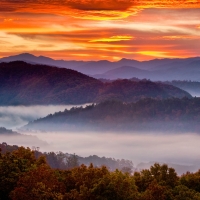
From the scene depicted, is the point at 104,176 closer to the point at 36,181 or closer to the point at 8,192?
the point at 36,181

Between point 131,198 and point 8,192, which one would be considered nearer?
point 131,198

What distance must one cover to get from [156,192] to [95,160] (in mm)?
146585

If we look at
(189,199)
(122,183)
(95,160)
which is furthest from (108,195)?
(95,160)

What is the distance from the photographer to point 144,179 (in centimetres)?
3866

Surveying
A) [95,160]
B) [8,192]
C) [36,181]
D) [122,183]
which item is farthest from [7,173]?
[95,160]

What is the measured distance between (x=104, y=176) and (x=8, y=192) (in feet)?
23.5

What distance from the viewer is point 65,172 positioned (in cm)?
4009

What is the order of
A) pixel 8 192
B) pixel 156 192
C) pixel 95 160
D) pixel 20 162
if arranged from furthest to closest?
pixel 95 160 → pixel 20 162 → pixel 8 192 → pixel 156 192

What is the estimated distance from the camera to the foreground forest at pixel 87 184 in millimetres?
32188

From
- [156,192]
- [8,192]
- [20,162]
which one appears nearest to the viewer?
[156,192]

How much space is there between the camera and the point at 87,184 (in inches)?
1356

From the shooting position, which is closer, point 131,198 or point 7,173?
point 131,198

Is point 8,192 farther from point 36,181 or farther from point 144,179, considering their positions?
point 144,179

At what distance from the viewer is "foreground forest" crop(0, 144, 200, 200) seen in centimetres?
3219
